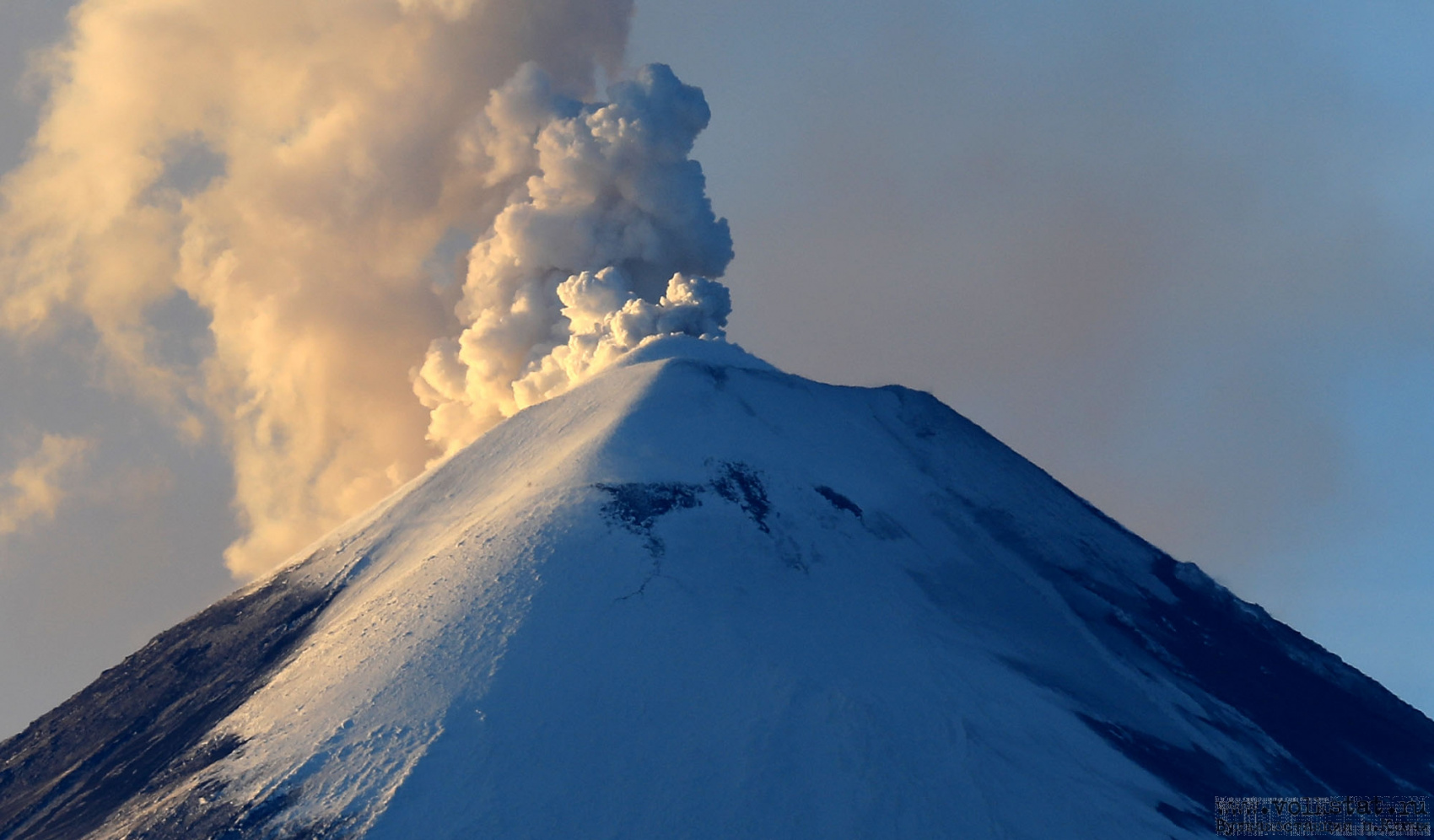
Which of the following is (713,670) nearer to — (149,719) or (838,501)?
(838,501)

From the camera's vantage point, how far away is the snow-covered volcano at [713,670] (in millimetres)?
50156

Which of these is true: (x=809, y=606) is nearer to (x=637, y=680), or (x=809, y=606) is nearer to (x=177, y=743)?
(x=637, y=680)

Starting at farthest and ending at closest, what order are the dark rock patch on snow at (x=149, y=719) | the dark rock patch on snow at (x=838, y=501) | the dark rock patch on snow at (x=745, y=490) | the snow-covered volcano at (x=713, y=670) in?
the dark rock patch on snow at (x=838, y=501) → the dark rock patch on snow at (x=745, y=490) → the dark rock patch on snow at (x=149, y=719) → the snow-covered volcano at (x=713, y=670)

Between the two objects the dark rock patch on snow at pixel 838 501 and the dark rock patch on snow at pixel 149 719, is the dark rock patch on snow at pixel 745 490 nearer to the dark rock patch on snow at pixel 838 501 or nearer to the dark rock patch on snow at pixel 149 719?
the dark rock patch on snow at pixel 838 501

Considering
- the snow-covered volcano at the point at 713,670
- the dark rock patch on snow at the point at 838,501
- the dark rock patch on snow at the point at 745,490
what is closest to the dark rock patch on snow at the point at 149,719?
the snow-covered volcano at the point at 713,670

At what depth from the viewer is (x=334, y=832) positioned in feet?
155

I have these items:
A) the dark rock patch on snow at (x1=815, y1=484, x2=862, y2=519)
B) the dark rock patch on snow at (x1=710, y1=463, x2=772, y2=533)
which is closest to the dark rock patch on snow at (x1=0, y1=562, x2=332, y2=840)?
the dark rock patch on snow at (x1=710, y1=463, x2=772, y2=533)

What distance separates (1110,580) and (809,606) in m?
25.1

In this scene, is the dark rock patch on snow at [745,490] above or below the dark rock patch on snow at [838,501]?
above

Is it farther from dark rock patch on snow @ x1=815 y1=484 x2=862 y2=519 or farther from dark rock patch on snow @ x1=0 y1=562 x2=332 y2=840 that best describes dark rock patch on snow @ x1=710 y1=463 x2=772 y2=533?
dark rock patch on snow @ x1=0 y1=562 x2=332 y2=840

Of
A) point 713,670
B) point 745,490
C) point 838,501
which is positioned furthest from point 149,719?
point 838,501

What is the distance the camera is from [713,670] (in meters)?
55.9

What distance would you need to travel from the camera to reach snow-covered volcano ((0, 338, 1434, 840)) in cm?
5016

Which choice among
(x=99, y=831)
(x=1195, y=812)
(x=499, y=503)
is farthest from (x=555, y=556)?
(x=1195, y=812)
